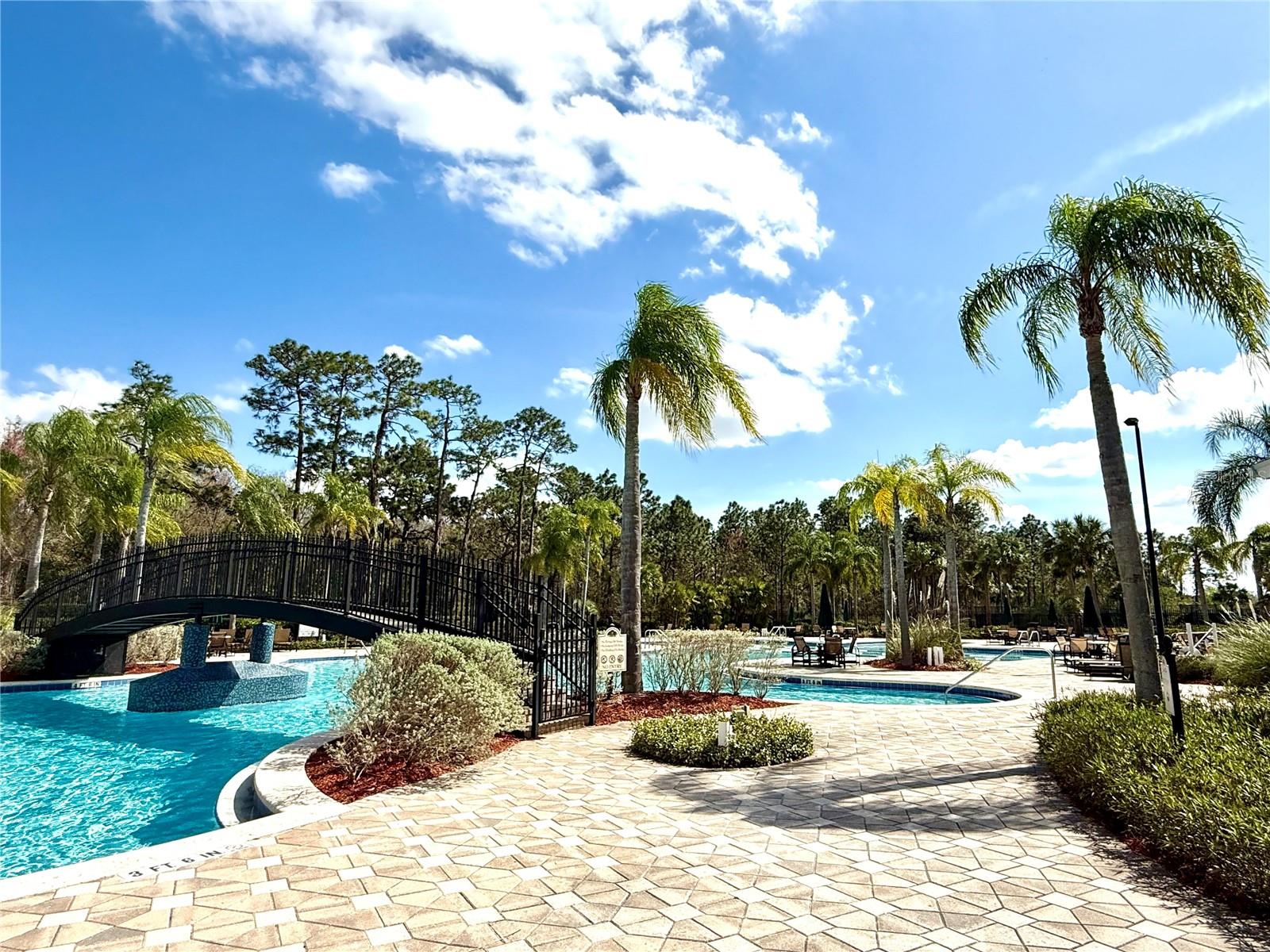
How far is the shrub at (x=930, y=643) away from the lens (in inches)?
809

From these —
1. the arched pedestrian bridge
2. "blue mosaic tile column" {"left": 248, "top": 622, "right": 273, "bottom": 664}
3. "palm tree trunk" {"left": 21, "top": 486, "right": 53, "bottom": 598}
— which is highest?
"palm tree trunk" {"left": 21, "top": 486, "right": 53, "bottom": 598}

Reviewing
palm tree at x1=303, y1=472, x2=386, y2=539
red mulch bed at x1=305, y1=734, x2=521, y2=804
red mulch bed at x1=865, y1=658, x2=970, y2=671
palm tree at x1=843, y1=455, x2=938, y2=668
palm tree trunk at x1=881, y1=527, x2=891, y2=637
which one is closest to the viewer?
red mulch bed at x1=305, y1=734, x2=521, y2=804

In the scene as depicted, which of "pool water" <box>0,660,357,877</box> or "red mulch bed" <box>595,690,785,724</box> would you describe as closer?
"pool water" <box>0,660,357,877</box>

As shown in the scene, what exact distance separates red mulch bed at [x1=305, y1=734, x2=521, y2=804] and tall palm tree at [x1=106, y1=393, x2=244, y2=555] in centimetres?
1302

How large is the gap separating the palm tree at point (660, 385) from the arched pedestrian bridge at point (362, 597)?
6.62 ft

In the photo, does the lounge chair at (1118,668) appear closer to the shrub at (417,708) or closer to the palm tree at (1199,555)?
the shrub at (417,708)

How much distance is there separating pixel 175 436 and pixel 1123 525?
20.6 metres

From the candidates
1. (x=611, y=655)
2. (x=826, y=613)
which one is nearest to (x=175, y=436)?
(x=611, y=655)

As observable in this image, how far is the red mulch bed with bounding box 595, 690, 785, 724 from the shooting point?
10828mm

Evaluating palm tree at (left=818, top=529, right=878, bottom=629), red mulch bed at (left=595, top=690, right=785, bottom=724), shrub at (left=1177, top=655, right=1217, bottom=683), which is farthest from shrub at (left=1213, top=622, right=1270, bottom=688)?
palm tree at (left=818, top=529, right=878, bottom=629)

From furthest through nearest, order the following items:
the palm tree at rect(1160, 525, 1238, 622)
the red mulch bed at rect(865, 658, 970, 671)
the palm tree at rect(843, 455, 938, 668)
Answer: the palm tree at rect(1160, 525, 1238, 622) → the palm tree at rect(843, 455, 938, 668) → the red mulch bed at rect(865, 658, 970, 671)

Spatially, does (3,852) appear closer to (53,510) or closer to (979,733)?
(979,733)

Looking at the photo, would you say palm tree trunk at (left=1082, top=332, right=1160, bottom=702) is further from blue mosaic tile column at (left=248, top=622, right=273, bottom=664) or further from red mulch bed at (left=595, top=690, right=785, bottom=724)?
blue mosaic tile column at (left=248, top=622, right=273, bottom=664)

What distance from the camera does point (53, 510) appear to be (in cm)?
Answer: 2272
